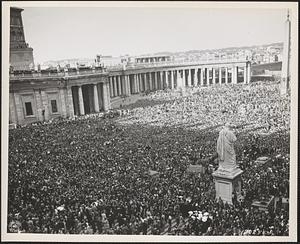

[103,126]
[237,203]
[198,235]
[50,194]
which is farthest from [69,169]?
[237,203]

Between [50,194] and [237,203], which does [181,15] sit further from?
[50,194]

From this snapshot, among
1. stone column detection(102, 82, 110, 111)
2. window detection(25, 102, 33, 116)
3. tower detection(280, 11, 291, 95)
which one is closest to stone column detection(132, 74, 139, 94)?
stone column detection(102, 82, 110, 111)

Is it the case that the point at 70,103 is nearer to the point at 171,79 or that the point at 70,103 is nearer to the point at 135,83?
the point at 135,83

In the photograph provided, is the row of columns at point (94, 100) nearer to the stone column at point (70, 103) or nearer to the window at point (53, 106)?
the stone column at point (70, 103)

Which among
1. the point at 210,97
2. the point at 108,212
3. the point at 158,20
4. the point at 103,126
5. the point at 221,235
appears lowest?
the point at 221,235

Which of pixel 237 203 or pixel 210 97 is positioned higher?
pixel 210 97

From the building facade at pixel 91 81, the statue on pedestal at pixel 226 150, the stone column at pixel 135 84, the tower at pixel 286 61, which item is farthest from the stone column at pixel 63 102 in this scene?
the tower at pixel 286 61

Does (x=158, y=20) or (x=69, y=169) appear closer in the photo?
(x=158, y=20)
